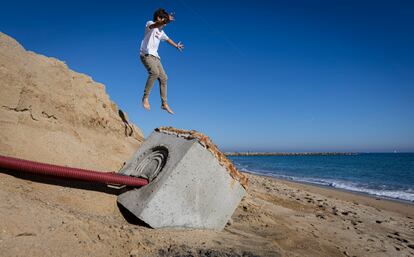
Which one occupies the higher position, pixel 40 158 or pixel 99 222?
pixel 40 158

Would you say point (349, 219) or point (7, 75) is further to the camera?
point (349, 219)

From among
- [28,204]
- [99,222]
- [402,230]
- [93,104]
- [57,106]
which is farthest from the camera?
[402,230]

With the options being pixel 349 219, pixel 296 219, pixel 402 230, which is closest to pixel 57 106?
pixel 296 219

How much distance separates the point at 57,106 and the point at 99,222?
9.72ft

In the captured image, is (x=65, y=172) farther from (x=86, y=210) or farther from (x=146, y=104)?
(x=146, y=104)

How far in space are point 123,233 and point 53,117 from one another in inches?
119

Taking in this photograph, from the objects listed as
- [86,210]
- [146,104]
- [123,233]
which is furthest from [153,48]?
[123,233]

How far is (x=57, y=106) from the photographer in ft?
17.6

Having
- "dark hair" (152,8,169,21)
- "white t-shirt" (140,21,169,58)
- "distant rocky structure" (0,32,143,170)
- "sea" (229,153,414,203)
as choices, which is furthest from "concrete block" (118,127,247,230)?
"sea" (229,153,414,203)

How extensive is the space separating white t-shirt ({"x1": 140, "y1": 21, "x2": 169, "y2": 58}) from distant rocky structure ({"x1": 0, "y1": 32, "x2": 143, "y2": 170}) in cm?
156

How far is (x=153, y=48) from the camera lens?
20.4 ft

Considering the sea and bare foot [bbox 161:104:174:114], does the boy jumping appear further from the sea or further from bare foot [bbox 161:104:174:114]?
the sea

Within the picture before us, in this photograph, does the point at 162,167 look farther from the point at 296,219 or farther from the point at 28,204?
the point at 296,219

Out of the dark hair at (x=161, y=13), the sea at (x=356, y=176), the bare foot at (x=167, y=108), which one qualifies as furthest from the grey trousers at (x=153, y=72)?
the sea at (x=356, y=176)
